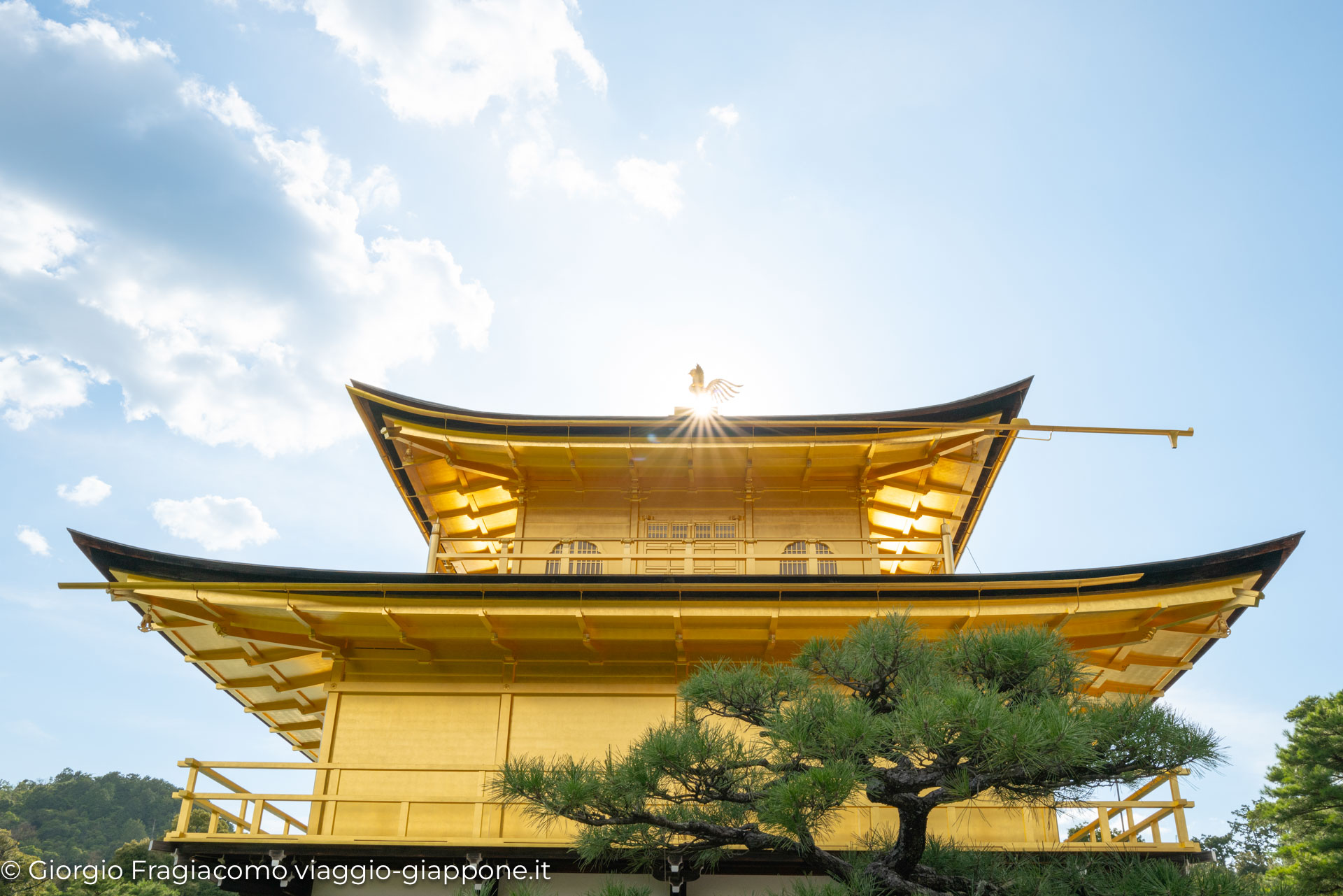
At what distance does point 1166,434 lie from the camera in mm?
13375

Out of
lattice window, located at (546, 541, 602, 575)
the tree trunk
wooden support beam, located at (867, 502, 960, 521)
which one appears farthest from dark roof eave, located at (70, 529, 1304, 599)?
wooden support beam, located at (867, 502, 960, 521)

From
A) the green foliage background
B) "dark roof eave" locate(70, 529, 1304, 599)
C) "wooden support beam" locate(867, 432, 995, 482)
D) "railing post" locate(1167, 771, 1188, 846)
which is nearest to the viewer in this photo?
"railing post" locate(1167, 771, 1188, 846)

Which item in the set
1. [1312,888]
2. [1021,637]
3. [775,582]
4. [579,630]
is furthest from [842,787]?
[1312,888]

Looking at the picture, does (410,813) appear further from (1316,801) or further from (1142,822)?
(1316,801)

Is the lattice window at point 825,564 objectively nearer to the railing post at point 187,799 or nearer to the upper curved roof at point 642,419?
the upper curved roof at point 642,419

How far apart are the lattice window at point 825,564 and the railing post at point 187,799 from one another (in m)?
9.51

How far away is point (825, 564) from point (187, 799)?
386 inches

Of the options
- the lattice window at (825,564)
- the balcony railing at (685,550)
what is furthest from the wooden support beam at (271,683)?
the lattice window at (825,564)

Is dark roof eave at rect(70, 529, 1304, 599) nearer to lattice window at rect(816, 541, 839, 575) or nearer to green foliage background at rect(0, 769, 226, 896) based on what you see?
lattice window at rect(816, 541, 839, 575)

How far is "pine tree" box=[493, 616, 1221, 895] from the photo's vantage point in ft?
21.2

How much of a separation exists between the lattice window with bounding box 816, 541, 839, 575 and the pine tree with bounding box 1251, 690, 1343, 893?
42.7 ft

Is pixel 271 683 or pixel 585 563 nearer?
pixel 585 563

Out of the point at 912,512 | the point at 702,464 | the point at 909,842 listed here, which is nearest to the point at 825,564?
the point at 702,464

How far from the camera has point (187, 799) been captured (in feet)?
34.3
